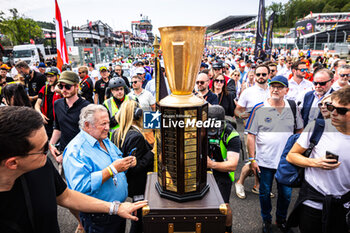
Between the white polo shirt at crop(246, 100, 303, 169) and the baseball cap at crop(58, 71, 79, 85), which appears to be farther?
the baseball cap at crop(58, 71, 79, 85)

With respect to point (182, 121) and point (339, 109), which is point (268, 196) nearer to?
point (339, 109)

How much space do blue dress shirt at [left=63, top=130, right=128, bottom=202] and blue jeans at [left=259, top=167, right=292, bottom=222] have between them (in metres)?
1.87

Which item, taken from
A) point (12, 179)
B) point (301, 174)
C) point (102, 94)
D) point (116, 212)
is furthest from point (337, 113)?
point (102, 94)

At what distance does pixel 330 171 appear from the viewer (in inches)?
73.7

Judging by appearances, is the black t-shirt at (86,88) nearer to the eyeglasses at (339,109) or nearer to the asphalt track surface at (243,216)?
the asphalt track surface at (243,216)

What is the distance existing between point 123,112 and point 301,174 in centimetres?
199

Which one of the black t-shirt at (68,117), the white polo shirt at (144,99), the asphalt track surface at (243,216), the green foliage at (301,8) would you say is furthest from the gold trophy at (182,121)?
the green foliage at (301,8)

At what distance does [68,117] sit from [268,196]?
300 centimetres

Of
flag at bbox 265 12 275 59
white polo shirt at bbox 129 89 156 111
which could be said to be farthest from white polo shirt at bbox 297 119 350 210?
flag at bbox 265 12 275 59

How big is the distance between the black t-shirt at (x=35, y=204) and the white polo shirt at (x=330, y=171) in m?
2.11

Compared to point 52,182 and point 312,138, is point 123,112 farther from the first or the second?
point 312,138

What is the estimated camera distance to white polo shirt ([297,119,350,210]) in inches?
71.0

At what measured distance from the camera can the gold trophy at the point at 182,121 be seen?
1260mm

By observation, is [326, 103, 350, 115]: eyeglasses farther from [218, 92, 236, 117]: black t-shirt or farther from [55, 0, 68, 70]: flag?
[55, 0, 68, 70]: flag
